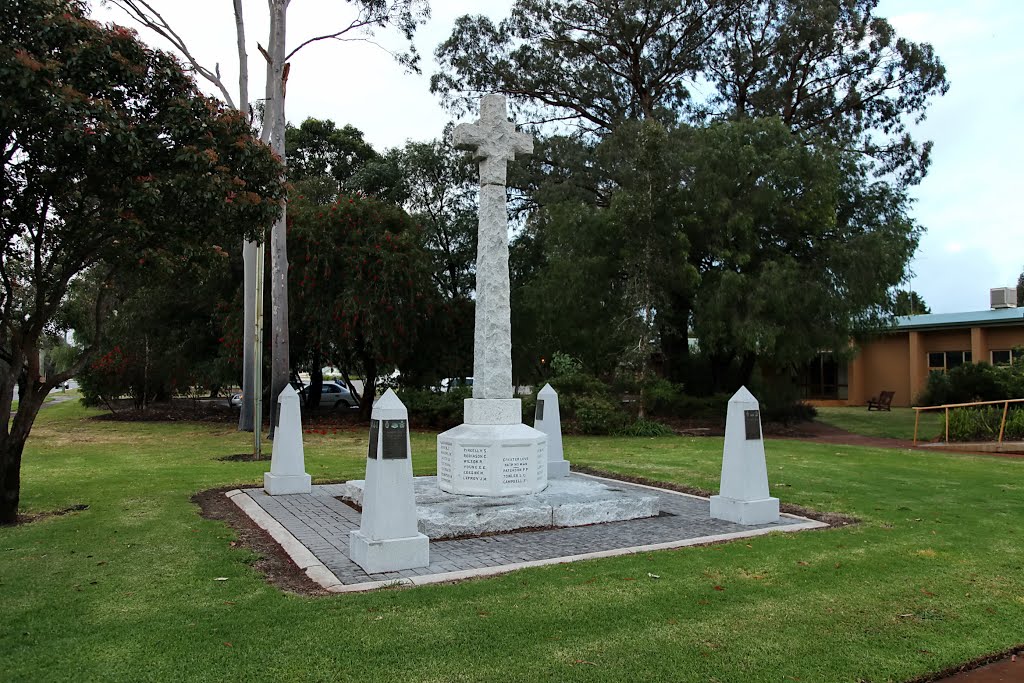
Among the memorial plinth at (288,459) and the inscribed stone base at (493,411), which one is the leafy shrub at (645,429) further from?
the inscribed stone base at (493,411)

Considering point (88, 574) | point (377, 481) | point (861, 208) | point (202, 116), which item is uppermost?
point (861, 208)

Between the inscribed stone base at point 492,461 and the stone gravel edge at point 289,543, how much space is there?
6.33 feet

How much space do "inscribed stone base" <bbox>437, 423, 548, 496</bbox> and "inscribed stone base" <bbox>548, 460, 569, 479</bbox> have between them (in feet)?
6.83

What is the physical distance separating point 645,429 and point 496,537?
42.9 ft

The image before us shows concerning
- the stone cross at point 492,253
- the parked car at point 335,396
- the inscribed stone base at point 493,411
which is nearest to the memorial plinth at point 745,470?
the inscribed stone base at point 493,411

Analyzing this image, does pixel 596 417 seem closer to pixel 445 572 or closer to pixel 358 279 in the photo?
pixel 358 279

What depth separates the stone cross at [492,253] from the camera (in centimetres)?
875

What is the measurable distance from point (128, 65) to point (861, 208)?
20.9m

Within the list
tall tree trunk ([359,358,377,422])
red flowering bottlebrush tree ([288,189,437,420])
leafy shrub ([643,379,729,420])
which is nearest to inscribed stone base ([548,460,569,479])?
red flowering bottlebrush tree ([288,189,437,420])

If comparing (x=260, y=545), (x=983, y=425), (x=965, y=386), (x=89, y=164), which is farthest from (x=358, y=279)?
(x=965, y=386)

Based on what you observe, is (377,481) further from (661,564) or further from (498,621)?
(661,564)

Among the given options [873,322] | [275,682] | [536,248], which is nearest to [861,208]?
[873,322]

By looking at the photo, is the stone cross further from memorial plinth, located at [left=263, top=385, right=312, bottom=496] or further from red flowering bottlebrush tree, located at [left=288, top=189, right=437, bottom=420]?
red flowering bottlebrush tree, located at [left=288, top=189, right=437, bottom=420]

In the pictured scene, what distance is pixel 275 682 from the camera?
3805 millimetres
